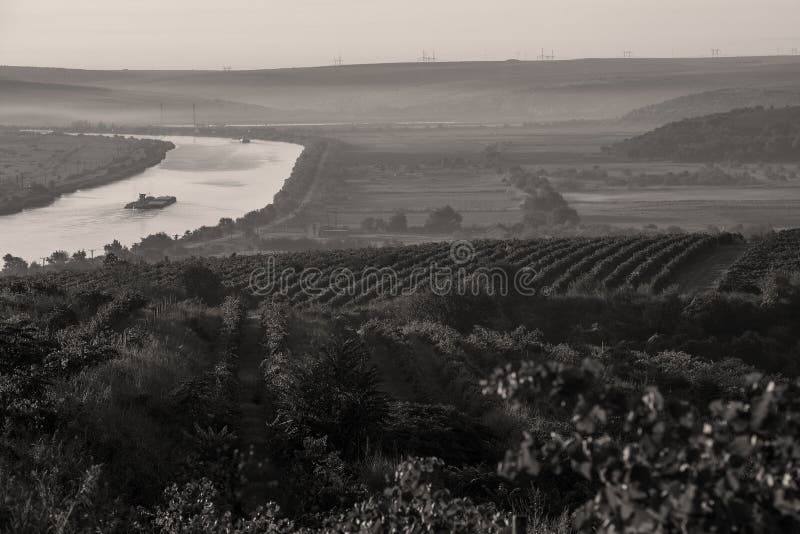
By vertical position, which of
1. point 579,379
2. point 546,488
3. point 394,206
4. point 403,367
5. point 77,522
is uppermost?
point 579,379

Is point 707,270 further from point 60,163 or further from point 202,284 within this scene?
point 60,163

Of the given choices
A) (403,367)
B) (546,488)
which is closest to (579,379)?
(546,488)

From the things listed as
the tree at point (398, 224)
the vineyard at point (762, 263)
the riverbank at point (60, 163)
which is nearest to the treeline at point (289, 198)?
the tree at point (398, 224)

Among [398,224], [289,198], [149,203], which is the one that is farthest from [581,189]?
[149,203]

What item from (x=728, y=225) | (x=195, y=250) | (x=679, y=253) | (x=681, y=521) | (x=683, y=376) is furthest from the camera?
(x=728, y=225)

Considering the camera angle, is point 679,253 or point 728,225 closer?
point 679,253

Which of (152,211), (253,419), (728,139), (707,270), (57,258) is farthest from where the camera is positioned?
(728,139)

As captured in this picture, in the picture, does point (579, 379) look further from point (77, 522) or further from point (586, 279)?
point (586, 279)
